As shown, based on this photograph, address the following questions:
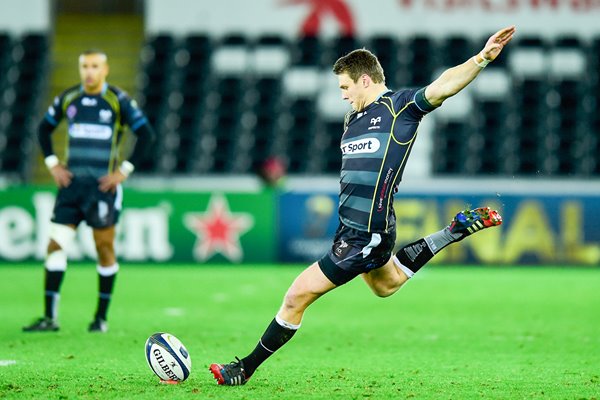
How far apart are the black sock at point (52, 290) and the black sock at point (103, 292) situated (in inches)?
13.2

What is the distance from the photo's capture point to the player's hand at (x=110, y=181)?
30.4 ft

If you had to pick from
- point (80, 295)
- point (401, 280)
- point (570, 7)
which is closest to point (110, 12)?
point (570, 7)

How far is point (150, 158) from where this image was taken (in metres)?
19.7

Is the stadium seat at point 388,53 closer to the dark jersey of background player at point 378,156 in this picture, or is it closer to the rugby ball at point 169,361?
the dark jersey of background player at point 378,156

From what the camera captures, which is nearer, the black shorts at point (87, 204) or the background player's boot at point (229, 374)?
the background player's boot at point (229, 374)

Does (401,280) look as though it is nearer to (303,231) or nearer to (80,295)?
(80,295)

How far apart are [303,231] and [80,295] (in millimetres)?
4917

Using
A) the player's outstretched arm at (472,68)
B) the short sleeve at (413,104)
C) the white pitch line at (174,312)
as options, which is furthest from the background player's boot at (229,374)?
the white pitch line at (174,312)

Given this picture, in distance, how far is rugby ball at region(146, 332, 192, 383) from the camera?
6645 millimetres

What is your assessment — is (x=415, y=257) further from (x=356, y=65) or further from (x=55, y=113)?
(x=55, y=113)

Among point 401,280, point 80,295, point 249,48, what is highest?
point 249,48

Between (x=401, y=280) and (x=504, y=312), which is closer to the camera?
(x=401, y=280)

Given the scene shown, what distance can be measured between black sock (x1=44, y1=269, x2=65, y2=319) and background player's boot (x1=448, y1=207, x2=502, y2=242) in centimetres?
371

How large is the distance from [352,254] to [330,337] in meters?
2.87
